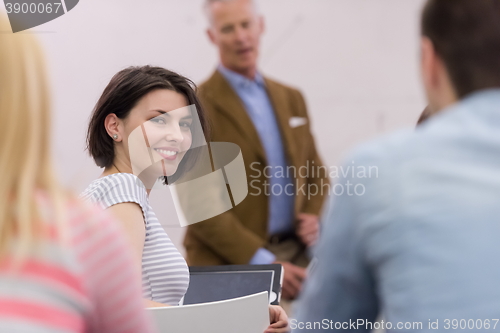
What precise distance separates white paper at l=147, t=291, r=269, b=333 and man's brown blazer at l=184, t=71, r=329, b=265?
1.25m

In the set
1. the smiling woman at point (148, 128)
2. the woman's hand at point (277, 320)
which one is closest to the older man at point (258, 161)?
the smiling woman at point (148, 128)

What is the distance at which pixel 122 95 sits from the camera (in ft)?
4.91

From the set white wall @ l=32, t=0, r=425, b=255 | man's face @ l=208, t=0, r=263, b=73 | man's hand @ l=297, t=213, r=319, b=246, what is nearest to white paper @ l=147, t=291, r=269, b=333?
man's hand @ l=297, t=213, r=319, b=246

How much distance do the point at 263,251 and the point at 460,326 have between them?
6.57 feet

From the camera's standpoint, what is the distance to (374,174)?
→ 23.5 inches

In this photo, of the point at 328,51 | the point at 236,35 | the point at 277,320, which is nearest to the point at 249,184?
the point at 236,35

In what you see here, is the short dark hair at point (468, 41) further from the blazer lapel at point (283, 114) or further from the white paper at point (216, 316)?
the blazer lapel at point (283, 114)

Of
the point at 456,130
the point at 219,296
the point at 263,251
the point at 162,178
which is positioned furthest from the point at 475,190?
the point at 263,251

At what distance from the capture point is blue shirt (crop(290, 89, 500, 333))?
0.57 metres

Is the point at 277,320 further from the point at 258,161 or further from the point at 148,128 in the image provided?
the point at 258,161

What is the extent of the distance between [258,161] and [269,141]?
0.33ft

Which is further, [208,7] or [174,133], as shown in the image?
[208,7]

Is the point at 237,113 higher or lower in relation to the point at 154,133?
lower

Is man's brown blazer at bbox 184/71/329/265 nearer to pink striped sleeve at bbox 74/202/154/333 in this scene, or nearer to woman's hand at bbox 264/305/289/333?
woman's hand at bbox 264/305/289/333
